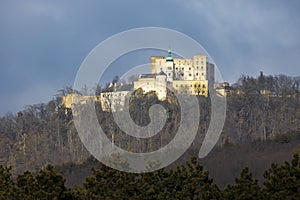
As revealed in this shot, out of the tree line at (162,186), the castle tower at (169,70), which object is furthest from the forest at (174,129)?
the tree line at (162,186)

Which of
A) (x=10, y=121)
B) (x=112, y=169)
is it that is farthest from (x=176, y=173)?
(x=10, y=121)

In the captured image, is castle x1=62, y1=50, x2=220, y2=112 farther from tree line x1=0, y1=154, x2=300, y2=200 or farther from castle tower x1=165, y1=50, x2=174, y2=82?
tree line x1=0, y1=154, x2=300, y2=200

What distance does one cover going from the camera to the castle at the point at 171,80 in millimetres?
57562

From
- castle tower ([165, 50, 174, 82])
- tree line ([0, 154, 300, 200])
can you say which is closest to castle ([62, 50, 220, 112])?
castle tower ([165, 50, 174, 82])

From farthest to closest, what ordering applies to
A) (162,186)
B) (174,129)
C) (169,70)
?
(169,70), (174,129), (162,186)

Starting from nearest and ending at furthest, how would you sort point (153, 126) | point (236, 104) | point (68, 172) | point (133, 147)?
point (68, 172), point (133, 147), point (153, 126), point (236, 104)

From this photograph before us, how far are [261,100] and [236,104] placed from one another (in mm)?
2245

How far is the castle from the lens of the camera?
57.6 m

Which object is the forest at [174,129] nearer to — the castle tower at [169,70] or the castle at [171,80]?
the castle at [171,80]

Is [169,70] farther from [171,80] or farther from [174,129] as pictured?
[174,129]

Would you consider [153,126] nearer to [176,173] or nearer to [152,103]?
[152,103]

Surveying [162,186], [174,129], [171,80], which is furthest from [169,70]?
[162,186]

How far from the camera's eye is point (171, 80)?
67.6 metres

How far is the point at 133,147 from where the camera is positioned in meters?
47.1
